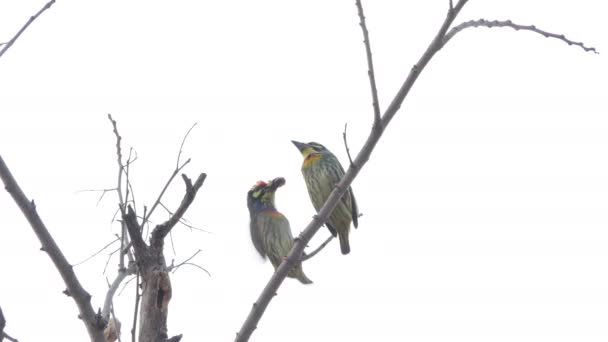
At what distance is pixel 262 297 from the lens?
3.90 meters

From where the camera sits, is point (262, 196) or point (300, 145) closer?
point (300, 145)

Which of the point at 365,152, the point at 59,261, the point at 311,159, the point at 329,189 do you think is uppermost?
the point at 311,159

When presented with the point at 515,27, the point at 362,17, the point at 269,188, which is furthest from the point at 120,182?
the point at 269,188

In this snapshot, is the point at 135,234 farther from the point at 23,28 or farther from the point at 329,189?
the point at 329,189

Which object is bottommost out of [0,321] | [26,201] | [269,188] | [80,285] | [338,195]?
[0,321]

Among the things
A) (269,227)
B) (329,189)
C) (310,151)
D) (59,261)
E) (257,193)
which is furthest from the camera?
(257,193)

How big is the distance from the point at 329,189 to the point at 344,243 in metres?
0.52

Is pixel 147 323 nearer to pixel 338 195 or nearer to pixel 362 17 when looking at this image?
pixel 338 195

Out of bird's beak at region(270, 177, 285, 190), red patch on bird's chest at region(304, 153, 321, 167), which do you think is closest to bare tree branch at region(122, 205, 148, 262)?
red patch on bird's chest at region(304, 153, 321, 167)

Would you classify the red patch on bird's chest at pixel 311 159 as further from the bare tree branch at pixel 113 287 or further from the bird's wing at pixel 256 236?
the bare tree branch at pixel 113 287

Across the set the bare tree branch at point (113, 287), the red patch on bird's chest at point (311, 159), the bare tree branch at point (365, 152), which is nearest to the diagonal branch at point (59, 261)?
the bare tree branch at point (113, 287)

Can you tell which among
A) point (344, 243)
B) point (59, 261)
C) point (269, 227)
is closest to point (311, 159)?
point (344, 243)

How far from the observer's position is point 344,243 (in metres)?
7.91

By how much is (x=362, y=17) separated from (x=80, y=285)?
5.42 ft
